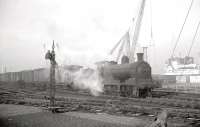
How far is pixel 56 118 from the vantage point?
10.2 m

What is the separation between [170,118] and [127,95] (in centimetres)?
1030

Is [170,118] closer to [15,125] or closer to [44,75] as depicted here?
[15,125]

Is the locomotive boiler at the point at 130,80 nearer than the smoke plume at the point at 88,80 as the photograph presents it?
Yes

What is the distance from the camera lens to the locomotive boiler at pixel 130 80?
20172 millimetres

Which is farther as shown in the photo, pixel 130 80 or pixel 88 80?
pixel 88 80

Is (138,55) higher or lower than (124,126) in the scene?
higher

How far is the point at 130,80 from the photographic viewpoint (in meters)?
20.5

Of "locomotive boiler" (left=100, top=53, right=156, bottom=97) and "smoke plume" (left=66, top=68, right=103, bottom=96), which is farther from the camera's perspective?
"smoke plume" (left=66, top=68, right=103, bottom=96)

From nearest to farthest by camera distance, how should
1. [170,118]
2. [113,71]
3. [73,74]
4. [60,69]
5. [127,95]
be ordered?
[170,118] < [127,95] < [113,71] < [73,74] < [60,69]

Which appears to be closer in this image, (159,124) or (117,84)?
(159,124)

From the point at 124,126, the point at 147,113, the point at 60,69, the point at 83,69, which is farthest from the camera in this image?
the point at 60,69

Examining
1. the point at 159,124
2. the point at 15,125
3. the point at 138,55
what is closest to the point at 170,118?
the point at 159,124

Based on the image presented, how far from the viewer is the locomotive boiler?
20.2m

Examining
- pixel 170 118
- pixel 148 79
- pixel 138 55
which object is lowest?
pixel 170 118
